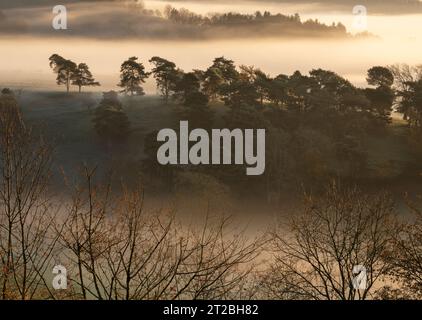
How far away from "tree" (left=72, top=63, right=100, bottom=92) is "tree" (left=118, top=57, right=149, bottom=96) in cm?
741

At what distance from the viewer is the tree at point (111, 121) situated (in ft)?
276

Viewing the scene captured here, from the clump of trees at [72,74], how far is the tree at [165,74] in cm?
1344

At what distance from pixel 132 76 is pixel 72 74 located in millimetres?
12310

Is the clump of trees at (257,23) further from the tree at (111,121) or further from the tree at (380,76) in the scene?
the tree at (111,121)

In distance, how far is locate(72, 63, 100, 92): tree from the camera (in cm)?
9538

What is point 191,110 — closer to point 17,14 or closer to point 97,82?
point 97,82

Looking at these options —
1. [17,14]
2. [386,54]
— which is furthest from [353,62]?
[17,14]

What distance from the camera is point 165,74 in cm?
8406

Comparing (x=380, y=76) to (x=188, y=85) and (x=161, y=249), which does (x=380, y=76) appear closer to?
(x=188, y=85)

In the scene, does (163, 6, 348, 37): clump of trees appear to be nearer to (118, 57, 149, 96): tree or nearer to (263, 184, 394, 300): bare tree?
(118, 57, 149, 96): tree

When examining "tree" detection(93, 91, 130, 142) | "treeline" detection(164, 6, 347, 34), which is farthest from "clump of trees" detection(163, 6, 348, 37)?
"tree" detection(93, 91, 130, 142)

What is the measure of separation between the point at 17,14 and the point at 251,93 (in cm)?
4849

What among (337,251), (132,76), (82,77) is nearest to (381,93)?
(132,76)
